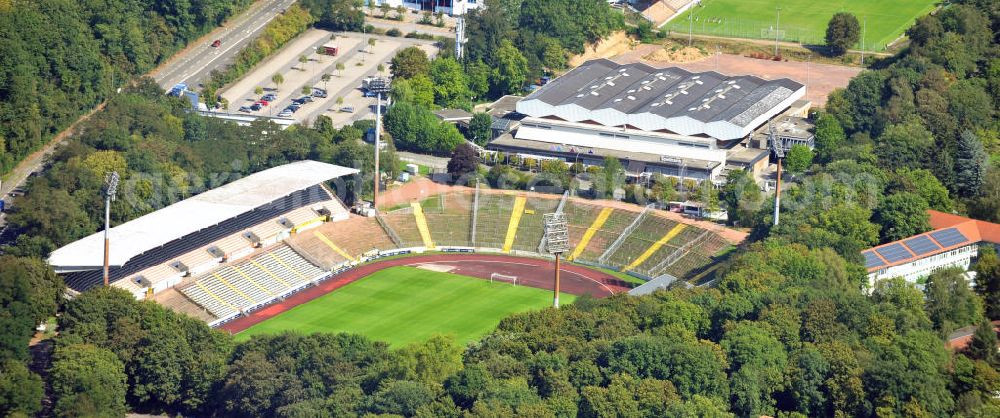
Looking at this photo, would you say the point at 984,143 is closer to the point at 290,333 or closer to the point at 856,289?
the point at 856,289

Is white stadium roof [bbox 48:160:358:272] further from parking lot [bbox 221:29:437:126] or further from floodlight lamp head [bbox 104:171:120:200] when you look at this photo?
parking lot [bbox 221:29:437:126]

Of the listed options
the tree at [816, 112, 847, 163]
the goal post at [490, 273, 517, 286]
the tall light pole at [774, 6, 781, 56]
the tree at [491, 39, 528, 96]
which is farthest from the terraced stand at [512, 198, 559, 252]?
the tall light pole at [774, 6, 781, 56]

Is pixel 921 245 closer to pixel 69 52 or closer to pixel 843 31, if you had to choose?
pixel 843 31

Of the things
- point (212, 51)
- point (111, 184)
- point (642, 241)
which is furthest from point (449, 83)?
point (111, 184)

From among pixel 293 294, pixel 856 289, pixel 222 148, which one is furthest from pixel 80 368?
pixel 856 289

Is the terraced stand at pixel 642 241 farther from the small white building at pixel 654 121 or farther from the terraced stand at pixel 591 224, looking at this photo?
the small white building at pixel 654 121

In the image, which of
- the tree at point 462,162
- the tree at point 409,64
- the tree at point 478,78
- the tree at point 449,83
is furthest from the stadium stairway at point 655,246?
the tree at point 409,64
